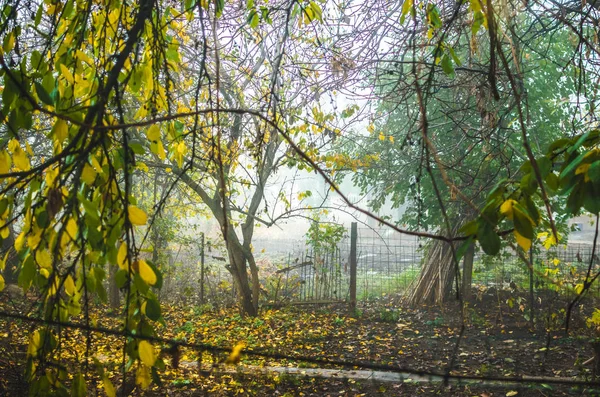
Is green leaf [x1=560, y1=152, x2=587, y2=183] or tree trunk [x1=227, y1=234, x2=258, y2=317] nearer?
green leaf [x1=560, y1=152, x2=587, y2=183]

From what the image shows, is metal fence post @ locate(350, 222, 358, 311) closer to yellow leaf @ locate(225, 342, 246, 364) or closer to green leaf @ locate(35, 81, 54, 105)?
green leaf @ locate(35, 81, 54, 105)

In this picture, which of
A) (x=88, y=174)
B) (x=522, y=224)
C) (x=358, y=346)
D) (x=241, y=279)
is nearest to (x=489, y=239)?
(x=522, y=224)

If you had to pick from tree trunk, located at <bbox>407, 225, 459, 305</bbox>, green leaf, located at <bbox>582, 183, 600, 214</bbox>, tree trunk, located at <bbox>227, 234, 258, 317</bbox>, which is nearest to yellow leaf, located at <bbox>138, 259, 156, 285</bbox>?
green leaf, located at <bbox>582, 183, 600, 214</bbox>

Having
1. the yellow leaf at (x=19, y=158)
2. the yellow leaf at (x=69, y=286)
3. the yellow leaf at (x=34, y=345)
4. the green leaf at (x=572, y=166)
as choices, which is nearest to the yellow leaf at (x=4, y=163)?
the yellow leaf at (x=19, y=158)

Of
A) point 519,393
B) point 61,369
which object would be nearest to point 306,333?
point 519,393

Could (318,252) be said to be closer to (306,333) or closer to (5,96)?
(306,333)

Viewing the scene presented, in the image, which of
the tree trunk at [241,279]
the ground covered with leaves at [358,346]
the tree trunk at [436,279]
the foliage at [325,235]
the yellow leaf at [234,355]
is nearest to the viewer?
the yellow leaf at [234,355]

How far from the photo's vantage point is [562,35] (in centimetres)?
830

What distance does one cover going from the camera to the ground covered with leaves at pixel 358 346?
13.2ft

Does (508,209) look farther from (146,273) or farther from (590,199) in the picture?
(146,273)

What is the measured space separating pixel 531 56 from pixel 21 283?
8860mm

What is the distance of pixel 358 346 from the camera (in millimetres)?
5469

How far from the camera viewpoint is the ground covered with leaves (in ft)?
13.2

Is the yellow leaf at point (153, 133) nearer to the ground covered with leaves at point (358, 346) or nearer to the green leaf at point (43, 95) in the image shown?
the green leaf at point (43, 95)
